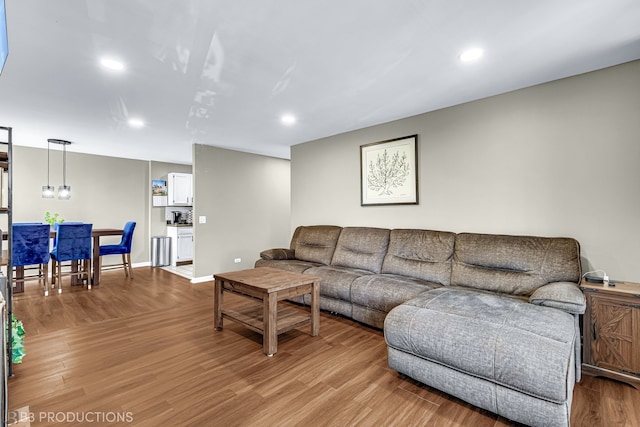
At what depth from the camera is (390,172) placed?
3.90 m

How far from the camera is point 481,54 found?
227 centimetres

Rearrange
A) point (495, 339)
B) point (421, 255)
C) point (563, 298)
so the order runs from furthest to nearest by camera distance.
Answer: point (421, 255)
point (563, 298)
point (495, 339)

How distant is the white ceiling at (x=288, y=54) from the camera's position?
5.81 feet

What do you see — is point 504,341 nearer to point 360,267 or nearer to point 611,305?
point 611,305

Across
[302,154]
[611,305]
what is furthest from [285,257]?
[611,305]

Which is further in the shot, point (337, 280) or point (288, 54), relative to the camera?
point (337, 280)

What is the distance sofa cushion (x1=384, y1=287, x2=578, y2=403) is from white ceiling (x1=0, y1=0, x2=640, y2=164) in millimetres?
1829

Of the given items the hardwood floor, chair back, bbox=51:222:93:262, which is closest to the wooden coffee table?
the hardwood floor

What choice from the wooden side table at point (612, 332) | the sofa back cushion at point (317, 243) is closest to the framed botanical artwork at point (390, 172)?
the sofa back cushion at point (317, 243)

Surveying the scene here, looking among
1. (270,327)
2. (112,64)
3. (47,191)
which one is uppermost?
(112,64)

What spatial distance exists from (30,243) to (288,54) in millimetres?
4391

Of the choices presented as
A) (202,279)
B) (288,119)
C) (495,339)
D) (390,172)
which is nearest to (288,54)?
(288,119)

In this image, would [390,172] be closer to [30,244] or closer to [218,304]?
[218,304]

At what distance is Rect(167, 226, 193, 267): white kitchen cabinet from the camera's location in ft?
21.1
